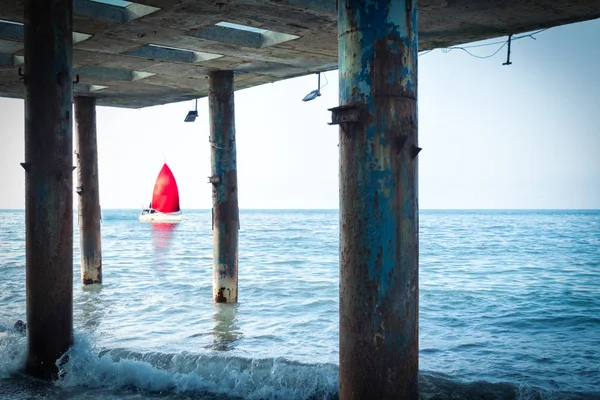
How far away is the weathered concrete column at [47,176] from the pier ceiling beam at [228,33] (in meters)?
1.51

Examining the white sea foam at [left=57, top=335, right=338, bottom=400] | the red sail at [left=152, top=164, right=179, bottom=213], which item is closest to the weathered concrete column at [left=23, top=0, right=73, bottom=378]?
the white sea foam at [left=57, top=335, right=338, bottom=400]

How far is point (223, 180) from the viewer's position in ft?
33.6

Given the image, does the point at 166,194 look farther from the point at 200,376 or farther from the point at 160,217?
the point at 200,376

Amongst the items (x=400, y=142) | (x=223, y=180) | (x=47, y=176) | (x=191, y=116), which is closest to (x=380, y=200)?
(x=400, y=142)

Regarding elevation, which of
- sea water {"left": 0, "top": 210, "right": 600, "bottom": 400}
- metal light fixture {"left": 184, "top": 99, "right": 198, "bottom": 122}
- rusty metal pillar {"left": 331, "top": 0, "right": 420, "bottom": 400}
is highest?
metal light fixture {"left": 184, "top": 99, "right": 198, "bottom": 122}

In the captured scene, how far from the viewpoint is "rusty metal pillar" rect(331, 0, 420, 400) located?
135 inches

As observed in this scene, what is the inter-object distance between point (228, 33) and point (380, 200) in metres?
5.80

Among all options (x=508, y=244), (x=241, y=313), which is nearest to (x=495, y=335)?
(x=241, y=313)

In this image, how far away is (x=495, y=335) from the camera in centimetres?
988

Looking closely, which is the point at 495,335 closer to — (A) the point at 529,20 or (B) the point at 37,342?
(A) the point at 529,20

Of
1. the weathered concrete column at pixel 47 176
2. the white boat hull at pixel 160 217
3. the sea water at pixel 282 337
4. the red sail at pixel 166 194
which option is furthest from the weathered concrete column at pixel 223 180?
the white boat hull at pixel 160 217

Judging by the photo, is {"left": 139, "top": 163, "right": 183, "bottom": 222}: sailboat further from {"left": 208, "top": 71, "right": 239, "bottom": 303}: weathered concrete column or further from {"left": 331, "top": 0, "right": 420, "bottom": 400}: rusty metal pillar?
{"left": 331, "top": 0, "right": 420, "bottom": 400}: rusty metal pillar

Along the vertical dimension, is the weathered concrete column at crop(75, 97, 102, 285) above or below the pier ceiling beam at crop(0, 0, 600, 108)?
below

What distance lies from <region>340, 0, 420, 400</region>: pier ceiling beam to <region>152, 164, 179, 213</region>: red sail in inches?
1777
